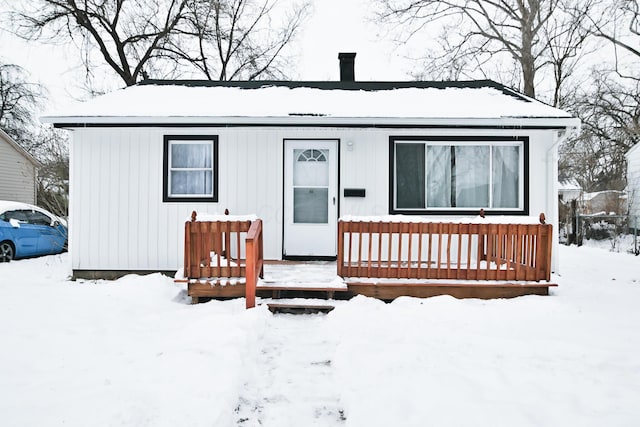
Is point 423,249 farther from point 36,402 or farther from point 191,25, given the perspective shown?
point 191,25

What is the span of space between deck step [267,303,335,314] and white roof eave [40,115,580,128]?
9.65ft

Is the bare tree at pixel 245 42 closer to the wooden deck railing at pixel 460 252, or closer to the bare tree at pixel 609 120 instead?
the bare tree at pixel 609 120

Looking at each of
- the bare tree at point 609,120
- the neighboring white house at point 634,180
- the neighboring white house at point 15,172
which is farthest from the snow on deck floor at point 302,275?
the bare tree at point 609,120

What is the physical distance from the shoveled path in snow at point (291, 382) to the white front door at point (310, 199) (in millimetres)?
2606

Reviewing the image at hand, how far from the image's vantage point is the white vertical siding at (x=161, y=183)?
7.12m

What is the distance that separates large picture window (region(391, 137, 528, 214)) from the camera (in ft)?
23.9

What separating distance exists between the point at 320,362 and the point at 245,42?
760 inches

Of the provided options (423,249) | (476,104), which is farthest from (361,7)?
(423,249)

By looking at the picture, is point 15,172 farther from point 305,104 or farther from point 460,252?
point 460,252

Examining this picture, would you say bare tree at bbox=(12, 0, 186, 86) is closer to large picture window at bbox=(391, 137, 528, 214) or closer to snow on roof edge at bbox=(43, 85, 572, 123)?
snow on roof edge at bbox=(43, 85, 572, 123)

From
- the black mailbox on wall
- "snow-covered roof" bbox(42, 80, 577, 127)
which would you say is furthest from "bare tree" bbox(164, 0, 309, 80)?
the black mailbox on wall

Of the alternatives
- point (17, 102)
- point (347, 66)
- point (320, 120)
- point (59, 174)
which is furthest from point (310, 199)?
point (17, 102)

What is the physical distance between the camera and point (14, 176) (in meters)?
20.0

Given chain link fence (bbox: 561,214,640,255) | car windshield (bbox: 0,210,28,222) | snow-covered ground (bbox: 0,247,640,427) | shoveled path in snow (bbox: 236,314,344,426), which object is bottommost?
shoveled path in snow (bbox: 236,314,344,426)
